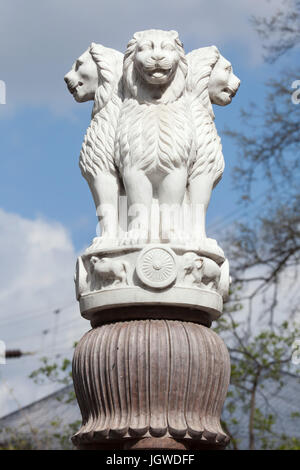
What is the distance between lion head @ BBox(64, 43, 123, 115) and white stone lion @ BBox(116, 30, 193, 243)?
6.1 inches

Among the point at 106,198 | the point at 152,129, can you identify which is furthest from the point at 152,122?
the point at 106,198

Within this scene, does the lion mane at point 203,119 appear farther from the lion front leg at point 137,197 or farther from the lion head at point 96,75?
the lion head at point 96,75

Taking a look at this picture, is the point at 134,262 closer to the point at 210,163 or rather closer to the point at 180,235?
the point at 180,235

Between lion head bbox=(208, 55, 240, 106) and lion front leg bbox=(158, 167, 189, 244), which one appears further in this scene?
lion head bbox=(208, 55, 240, 106)

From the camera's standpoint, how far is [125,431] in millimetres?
3680

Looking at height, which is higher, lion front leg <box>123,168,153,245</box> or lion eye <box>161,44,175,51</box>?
lion eye <box>161,44,175,51</box>

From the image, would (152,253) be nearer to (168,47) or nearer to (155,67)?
(155,67)

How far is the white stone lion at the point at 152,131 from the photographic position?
4.14m

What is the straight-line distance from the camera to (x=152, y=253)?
3.90 metres

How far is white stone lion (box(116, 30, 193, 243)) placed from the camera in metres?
4.14

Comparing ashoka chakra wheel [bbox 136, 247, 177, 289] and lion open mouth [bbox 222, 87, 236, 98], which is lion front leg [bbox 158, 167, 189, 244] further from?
lion open mouth [bbox 222, 87, 236, 98]

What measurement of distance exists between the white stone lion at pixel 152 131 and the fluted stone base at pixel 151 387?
58cm

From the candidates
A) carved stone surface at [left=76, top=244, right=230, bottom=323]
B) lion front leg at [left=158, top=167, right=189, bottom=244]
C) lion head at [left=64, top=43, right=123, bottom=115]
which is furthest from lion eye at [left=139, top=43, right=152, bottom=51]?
carved stone surface at [left=76, top=244, right=230, bottom=323]
